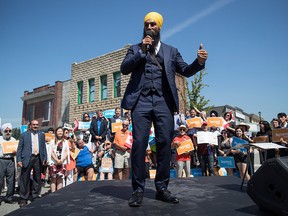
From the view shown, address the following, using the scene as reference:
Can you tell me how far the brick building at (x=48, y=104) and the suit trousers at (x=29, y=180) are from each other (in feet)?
53.5

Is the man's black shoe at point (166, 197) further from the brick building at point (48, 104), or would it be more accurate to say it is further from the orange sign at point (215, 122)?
the brick building at point (48, 104)

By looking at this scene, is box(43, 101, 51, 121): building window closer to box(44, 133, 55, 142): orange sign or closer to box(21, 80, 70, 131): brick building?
Result: box(21, 80, 70, 131): brick building

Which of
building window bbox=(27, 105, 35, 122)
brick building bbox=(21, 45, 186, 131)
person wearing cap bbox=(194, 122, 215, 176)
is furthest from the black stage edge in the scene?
building window bbox=(27, 105, 35, 122)

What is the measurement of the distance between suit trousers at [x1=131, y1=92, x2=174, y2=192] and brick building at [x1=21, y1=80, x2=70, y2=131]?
20.3m

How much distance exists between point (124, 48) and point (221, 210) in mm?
16561

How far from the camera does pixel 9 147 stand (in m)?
6.20

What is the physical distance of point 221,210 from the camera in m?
2.09

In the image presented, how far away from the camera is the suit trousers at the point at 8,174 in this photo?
6.01m

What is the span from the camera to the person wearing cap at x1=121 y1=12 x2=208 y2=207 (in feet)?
8.11

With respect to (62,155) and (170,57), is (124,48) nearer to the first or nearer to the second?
(62,155)

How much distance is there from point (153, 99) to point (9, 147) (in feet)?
17.3

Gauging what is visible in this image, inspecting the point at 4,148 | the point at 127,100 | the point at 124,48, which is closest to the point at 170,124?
the point at 127,100

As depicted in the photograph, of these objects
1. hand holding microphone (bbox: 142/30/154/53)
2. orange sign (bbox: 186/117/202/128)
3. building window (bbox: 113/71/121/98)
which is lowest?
orange sign (bbox: 186/117/202/128)

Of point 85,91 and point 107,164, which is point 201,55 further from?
point 85,91
